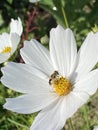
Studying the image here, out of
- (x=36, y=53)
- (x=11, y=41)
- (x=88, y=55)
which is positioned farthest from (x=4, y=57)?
(x=88, y=55)

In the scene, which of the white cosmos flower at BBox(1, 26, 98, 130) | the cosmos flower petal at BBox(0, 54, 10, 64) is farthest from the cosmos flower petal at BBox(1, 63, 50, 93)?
the cosmos flower petal at BBox(0, 54, 10, 64)

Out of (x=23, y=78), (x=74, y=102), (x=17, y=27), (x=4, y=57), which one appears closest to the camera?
(x=74, y=102)

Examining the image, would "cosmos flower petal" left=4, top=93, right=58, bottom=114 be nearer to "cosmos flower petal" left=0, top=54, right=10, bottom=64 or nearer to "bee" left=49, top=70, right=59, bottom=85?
"bee" left=49, top=70, right=59, bottom=85

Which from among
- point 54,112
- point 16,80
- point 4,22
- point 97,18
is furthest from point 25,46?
point 4,22

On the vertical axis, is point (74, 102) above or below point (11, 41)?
below

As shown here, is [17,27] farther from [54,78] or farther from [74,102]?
[74,102]

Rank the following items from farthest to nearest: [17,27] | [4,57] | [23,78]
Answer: [17,27], [4,57], [23,78]

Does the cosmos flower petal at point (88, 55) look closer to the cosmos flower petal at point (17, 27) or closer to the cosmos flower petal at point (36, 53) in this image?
the cosmos flower petal at point (36, 53)
